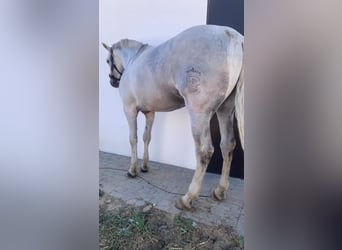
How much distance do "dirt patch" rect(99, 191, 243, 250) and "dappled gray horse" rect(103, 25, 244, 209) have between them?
0.19m

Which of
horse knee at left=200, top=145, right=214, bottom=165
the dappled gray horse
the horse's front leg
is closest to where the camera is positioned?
the dappled gray horse

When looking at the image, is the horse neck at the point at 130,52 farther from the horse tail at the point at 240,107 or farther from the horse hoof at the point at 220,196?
the horse hoof at the point at 220,196

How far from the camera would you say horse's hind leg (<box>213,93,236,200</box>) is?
1951 mm

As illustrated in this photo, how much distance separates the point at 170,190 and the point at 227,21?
1561 mm

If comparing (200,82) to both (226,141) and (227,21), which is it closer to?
(226,141)

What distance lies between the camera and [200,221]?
64.6 inches

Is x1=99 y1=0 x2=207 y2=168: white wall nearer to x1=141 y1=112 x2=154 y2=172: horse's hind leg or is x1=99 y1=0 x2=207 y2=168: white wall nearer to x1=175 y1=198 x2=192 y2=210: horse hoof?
x1=141 y1=112 x2=154 y2=172: horse's hind leg

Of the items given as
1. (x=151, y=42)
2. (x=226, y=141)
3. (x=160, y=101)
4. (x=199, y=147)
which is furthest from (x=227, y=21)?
(x=199, y=147)

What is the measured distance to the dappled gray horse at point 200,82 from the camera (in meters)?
1.65

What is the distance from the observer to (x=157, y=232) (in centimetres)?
158

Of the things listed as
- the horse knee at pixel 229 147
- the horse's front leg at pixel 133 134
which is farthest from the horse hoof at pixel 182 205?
the horse's front leg at pixel 133 134

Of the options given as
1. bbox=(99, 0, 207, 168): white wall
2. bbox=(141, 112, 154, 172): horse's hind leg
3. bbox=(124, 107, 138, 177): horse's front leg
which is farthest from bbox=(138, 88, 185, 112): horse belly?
bbox=(99, 0, 207, 168): white wall

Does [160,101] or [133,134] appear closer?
[160,101]

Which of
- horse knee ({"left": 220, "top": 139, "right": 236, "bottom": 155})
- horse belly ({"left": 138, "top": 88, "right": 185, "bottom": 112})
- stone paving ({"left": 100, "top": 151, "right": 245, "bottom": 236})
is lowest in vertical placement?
stone paving ({"left": 100, "top": 151, "right": 245, "bottom": 236})
